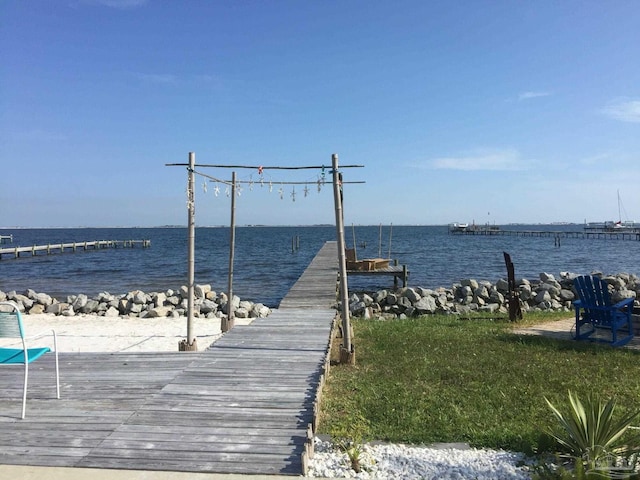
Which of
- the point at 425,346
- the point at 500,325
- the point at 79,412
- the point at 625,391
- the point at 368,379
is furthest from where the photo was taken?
the point at 500,325

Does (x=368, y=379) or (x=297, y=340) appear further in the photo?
(x=297, y=340)

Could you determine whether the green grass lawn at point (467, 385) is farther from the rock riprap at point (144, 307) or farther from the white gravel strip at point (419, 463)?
the rock riprap at point (144, 307)

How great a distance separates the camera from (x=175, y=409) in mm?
3932

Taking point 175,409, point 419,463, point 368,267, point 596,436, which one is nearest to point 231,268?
point 175,409

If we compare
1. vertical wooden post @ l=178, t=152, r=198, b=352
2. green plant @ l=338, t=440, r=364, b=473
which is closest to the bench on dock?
vertical wooden post @ l=178, t=152, r=198, b=352

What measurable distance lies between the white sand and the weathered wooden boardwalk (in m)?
2.72

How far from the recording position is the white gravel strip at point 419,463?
124 inches

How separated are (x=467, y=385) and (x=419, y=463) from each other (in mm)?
2210

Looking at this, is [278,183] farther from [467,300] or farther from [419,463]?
[467,300]

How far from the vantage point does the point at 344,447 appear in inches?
138

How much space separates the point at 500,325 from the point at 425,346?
8.72 feet

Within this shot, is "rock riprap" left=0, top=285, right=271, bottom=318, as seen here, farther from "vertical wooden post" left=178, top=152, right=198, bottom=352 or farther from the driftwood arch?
"vertical wooden post" left=178, top=152, right=198, bottom=352

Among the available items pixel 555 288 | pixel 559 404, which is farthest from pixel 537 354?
pixel 555 288

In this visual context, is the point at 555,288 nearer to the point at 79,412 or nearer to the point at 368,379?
the point at 368,379
